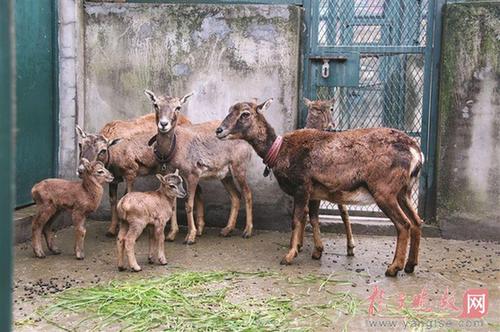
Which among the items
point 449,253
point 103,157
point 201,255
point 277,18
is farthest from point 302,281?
point 277,18

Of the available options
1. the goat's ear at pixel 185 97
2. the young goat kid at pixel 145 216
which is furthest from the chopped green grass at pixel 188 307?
the goat's ear at pixel 185 97

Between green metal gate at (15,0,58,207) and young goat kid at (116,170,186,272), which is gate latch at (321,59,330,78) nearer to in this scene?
young goat kid at (116,170,186,272)

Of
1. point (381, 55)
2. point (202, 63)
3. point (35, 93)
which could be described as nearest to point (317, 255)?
point (381, 55)

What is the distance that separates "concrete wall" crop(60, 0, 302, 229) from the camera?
7.92 metres

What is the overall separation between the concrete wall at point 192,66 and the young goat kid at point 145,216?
70.1 inches

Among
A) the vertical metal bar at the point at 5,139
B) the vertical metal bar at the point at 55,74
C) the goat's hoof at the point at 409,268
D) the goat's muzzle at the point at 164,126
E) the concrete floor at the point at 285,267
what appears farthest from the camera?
the vertical metal bar at the point at 55,74

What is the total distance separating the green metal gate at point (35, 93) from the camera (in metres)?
7.50

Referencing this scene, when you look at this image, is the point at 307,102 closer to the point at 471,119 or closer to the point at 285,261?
the point at 471,119

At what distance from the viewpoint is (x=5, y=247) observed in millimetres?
1677

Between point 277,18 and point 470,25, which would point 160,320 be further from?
point 470,25

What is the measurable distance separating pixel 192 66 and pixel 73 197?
2508 mm

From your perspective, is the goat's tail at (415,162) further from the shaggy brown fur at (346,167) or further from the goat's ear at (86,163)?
the goat's ear at (86,163)

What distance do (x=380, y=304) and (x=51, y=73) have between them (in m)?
5.08

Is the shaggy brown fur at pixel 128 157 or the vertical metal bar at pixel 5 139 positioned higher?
the vertical metal bar at pixel 5 139
